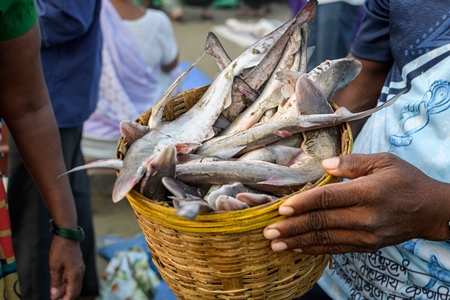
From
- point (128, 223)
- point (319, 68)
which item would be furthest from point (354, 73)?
point (128, 223)

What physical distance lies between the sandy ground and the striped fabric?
6.46 feet

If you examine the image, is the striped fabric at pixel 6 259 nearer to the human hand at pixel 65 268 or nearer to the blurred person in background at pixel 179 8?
the human hand at pixel 65 268

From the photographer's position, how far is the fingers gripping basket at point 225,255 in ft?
3.78

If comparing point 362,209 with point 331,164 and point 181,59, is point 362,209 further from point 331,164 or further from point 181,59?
point 181,59

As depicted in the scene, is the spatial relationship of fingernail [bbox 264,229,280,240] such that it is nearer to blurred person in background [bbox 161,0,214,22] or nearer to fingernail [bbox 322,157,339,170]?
fingernail [bbox 322,157,339,170]

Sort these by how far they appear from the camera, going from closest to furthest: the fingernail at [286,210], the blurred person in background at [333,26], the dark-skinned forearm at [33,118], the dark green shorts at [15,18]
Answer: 1. the fingernail at [286,210]
2. the dark green shorts at [15,18]
3. the dark-skinned forearm at [33,118]
4. the blurred person in background at [333,26]

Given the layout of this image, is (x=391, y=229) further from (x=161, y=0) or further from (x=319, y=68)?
(x=161, y=0)

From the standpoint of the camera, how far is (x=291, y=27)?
1.59 m

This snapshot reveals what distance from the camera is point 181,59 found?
7289 mm

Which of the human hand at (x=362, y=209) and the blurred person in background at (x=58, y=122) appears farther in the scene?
the blurred person in background at (x=58, y=122)

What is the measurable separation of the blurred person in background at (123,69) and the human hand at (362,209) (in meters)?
2.89

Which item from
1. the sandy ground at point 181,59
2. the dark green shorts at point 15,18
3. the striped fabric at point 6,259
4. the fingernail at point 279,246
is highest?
the dark green shorts at point 15,18

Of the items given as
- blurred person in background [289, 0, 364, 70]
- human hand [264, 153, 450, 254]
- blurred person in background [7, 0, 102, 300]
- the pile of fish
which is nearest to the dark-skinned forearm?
the pile of fish

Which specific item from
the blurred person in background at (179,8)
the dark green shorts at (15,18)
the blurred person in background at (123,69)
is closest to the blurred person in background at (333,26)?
the blurred person in background at (123,69)
